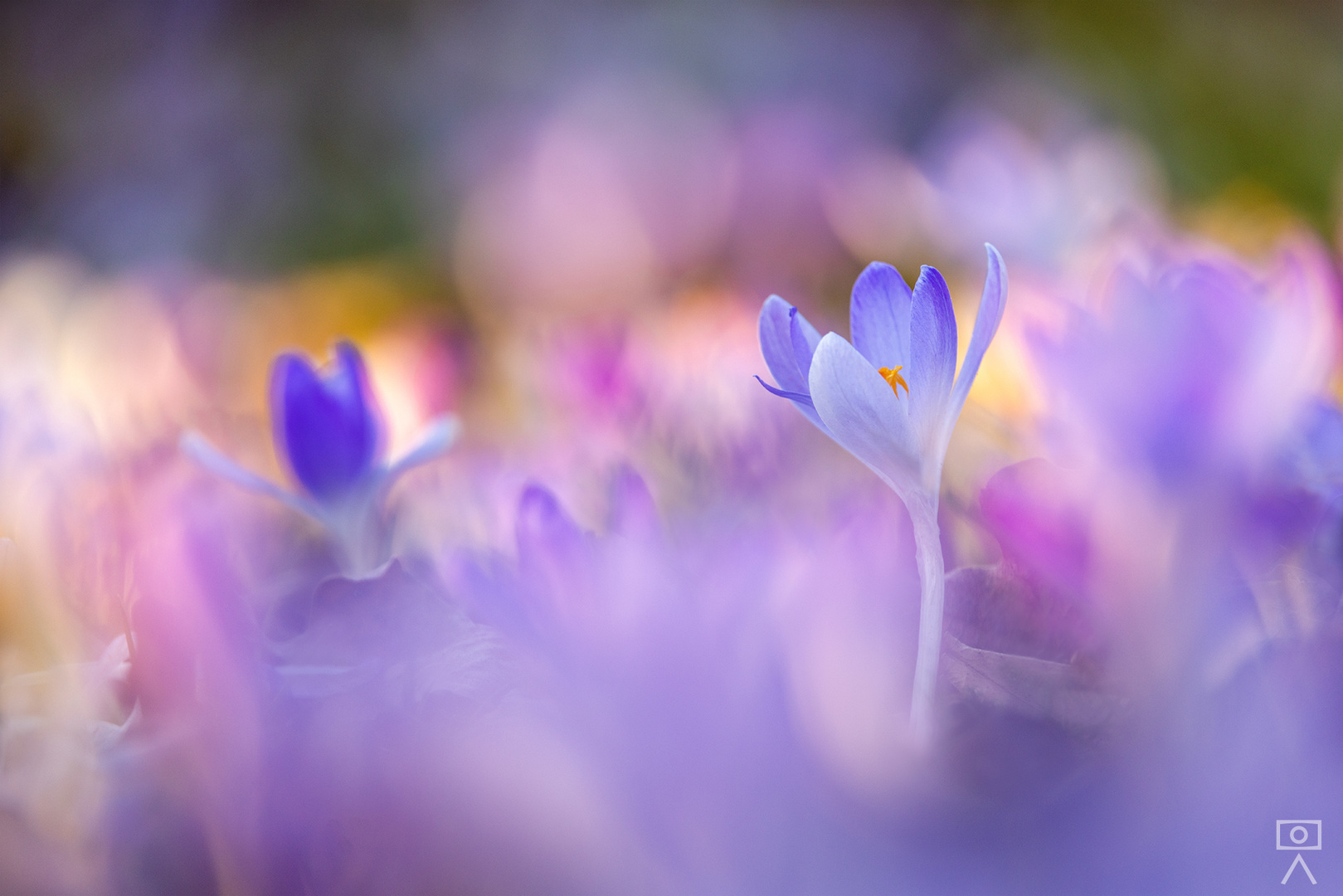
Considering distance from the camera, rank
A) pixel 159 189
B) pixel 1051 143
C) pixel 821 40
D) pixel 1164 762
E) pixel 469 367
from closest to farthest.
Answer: pixel 1164 762, pixel 469 367, pixel 1051 143, pixel 159 189, pixel 821 40

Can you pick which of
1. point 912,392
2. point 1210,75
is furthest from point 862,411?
point 1210,75

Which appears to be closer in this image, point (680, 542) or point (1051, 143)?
point (680, 542)

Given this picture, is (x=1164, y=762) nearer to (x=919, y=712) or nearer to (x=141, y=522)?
(x=919, y=712)

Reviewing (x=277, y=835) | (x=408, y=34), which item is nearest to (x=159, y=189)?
(x=408, y=34)

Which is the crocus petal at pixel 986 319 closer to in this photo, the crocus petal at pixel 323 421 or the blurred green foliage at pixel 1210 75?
the crocus petal at pixel 323 421

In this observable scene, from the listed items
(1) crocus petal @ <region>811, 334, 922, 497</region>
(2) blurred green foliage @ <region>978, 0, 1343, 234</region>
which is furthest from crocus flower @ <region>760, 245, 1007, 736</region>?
(2) blurred green foliage @ <region>978, 0, 1343, 234</region>

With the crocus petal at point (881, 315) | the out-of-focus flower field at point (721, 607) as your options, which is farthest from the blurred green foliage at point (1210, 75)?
the crocus petal at point (881, 315)
